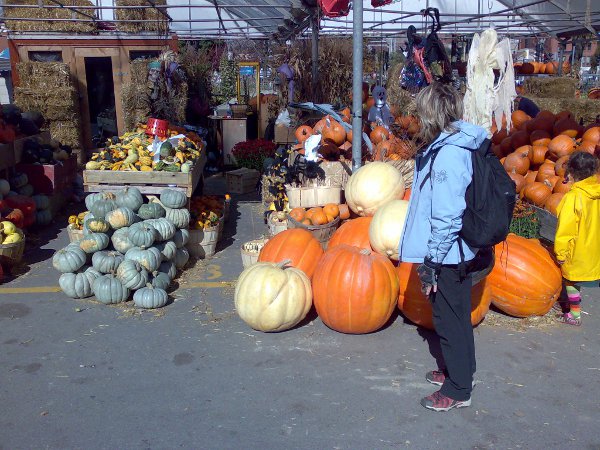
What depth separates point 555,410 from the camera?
364 centimetres

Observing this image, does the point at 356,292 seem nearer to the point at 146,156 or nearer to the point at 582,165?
the point at 582,165

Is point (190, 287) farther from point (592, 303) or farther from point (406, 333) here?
point (592, 303)

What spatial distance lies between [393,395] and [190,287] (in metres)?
2.69

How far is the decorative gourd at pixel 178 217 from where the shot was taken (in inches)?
241

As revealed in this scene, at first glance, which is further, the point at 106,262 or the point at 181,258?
the point at 181,258

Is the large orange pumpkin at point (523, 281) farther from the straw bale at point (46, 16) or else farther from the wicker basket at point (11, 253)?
the straw bale at point (46, 16)

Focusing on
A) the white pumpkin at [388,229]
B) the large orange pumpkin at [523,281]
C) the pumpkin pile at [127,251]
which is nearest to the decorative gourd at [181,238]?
the pumpkin pile at [127,251]

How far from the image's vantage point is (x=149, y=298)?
203 inches

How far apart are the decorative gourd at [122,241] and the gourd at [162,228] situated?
0.91ft

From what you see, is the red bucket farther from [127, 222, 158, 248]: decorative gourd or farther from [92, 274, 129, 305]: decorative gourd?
[92, 274, 129, 305]: decorative gourd

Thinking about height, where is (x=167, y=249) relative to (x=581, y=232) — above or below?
below

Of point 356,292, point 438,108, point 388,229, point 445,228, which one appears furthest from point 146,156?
point 445,228

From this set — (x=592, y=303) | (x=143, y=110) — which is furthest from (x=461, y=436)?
(x=143, y=110)

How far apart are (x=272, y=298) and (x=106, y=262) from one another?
6.21ft
